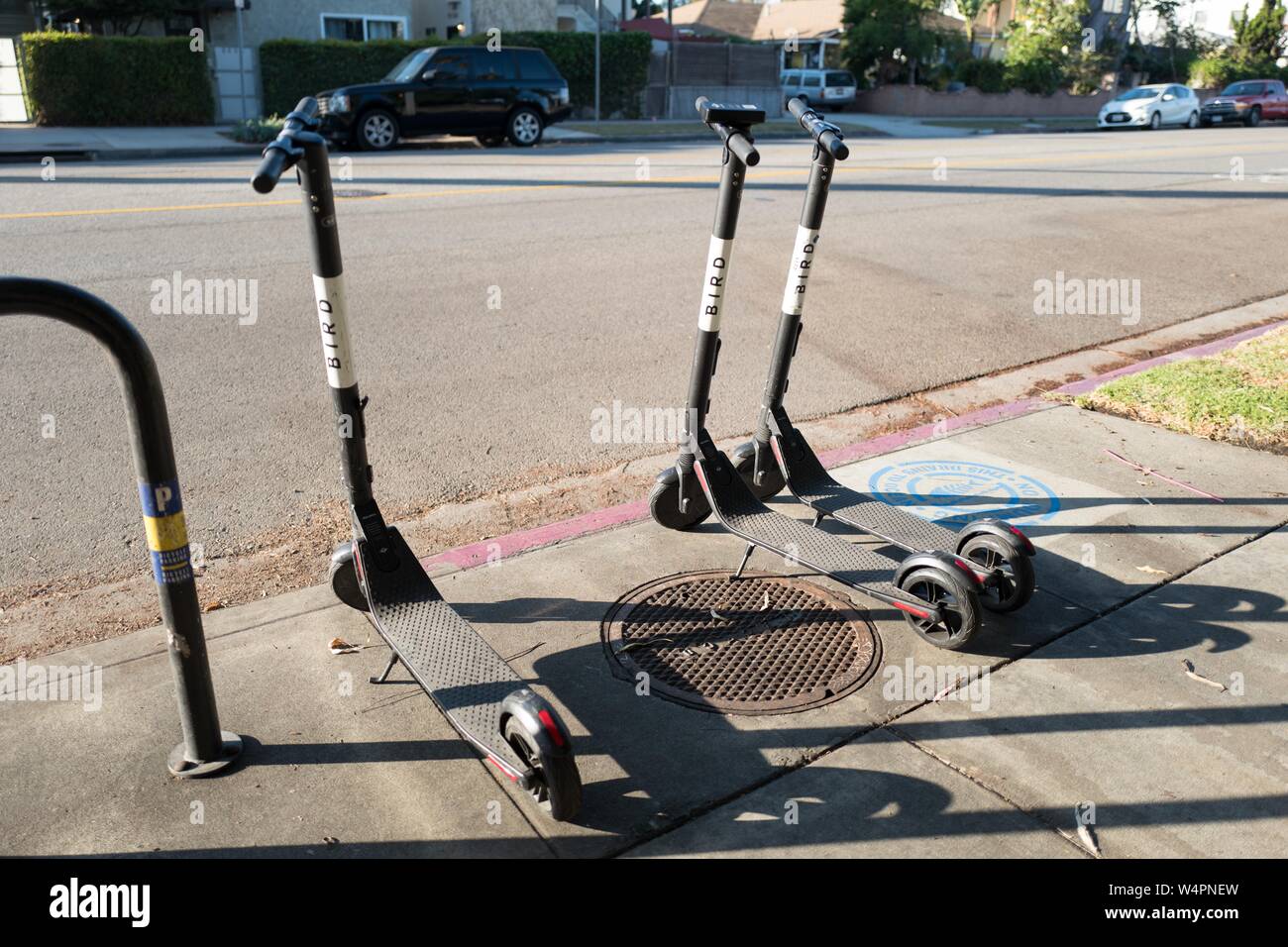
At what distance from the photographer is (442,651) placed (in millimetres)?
3562

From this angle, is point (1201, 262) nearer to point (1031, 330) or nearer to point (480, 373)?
point (1031, 330)

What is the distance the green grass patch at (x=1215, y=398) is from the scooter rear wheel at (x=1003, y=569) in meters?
2.74

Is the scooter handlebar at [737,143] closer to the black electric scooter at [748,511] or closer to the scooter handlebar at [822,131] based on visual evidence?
the black electric scooter at [748,511]

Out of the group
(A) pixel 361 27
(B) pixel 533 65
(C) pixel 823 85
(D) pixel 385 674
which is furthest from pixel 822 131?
(C) pixel 823 85

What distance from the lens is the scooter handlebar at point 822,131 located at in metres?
4.04

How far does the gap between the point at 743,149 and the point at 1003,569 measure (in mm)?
1940

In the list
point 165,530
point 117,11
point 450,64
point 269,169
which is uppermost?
point 117,11

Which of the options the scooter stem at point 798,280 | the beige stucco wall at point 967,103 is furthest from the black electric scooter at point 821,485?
the beige stucco wall at point 967,103

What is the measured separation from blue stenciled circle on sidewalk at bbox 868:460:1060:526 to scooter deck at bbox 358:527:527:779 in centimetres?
245

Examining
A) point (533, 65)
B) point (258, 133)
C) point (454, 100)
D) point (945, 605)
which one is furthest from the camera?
point (533, 65)

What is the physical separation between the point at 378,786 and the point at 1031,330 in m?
7.05

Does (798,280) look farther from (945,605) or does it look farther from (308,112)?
(308,112)

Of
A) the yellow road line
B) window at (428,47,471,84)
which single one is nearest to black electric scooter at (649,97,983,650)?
the yellow road line
